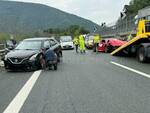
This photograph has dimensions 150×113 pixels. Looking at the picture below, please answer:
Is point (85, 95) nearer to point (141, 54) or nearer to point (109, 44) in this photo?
point (141, 54)

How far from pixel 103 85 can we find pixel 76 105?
3.29 meters

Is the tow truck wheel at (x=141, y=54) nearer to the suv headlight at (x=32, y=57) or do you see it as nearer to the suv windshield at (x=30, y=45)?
the suv windshield at (x=30, y=45)

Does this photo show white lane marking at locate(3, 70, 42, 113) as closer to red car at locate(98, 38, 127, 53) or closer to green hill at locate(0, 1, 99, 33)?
red car at locate(98, 38, 127, 53)

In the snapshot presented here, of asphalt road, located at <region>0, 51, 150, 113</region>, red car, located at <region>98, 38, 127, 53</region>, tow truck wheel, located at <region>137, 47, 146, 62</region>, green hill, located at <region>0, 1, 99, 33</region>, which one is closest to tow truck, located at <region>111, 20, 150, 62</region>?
tow truck wheel, located at <region>137, 47, 146, 62</region>

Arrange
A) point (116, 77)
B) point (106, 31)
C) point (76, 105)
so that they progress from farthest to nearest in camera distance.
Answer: point (106, 31) → point (116, 77) → point (76, 105)

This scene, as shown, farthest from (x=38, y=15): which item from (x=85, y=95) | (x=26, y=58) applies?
(x=85, y=95)

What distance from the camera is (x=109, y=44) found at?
33.3 metres

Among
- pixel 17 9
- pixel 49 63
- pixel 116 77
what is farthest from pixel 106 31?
pixel 17 9

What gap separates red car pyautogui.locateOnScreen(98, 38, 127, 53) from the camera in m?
32.8

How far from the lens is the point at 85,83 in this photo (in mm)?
12734

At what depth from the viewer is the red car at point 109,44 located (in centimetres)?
3275

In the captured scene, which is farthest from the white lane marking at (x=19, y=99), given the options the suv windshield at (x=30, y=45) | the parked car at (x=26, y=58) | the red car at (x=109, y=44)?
the red car at (x=109, y=44)

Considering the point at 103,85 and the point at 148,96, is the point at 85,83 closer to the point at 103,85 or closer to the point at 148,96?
the point at 103,85

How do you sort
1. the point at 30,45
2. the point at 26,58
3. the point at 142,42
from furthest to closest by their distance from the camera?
the point at 142,42
the point at 30,45
the point at 26,58
